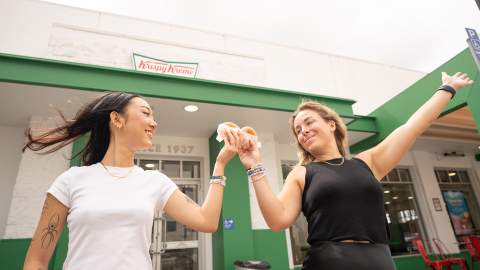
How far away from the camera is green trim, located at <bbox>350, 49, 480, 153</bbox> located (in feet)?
14.9

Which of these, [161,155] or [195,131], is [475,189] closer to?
[195,131]

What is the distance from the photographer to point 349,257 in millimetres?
1144

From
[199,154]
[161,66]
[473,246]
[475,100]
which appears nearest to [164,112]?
[199,154]

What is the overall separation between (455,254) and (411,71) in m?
6.12

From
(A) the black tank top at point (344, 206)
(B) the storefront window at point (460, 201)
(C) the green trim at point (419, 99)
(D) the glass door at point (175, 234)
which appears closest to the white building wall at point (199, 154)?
(D) the glass door at point (175, 234)

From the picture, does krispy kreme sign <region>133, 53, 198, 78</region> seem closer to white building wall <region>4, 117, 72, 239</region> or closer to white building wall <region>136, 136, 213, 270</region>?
white building wall <region>136, 136, 213, 270</region>

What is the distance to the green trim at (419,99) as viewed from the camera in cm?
455

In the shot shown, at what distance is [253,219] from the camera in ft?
18.9

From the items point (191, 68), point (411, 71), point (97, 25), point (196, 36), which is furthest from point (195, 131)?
point (411, 71)

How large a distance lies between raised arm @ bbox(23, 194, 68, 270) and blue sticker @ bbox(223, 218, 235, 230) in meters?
4.36

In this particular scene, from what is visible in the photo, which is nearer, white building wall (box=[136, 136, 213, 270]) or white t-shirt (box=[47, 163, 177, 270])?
white t-shirt (box=[47, 163, 177, 270])

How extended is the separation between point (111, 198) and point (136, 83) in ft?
12.1

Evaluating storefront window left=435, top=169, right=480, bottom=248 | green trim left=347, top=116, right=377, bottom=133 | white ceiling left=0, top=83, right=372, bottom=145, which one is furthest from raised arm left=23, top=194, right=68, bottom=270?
storefront window left=435, top=169, right=480, bottom=248

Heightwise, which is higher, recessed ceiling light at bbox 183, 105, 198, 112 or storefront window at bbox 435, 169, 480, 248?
recessed ceiling light at bbox 183, 105, 198, 112
